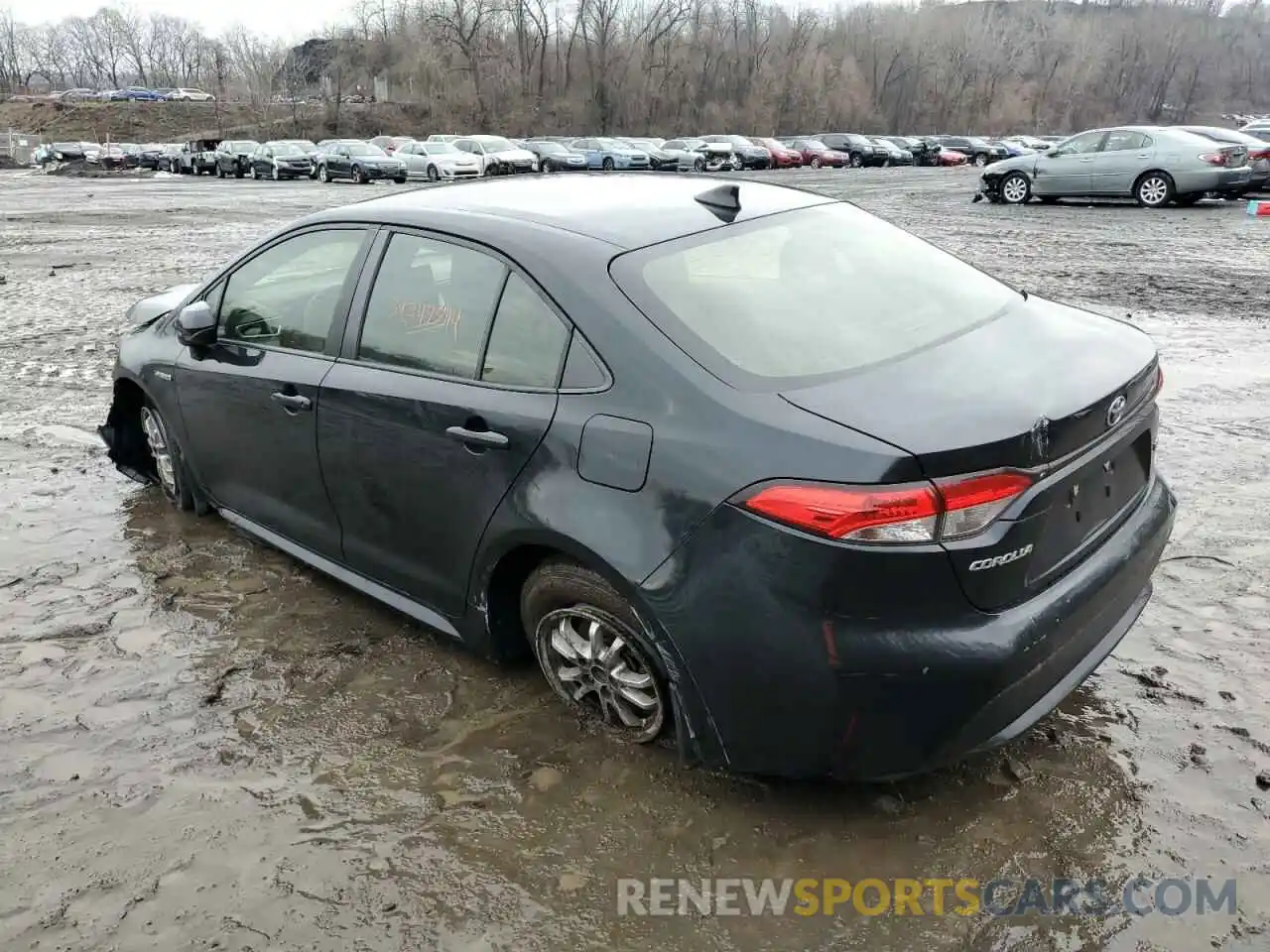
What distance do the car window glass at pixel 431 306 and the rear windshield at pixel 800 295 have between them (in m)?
0.54

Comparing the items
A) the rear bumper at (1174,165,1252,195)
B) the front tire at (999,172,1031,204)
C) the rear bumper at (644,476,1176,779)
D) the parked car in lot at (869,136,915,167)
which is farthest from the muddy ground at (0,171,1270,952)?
the parked car in lot at (869,136,915,167)

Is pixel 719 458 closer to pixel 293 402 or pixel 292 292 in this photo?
pixel 293 402

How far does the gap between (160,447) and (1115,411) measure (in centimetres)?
448

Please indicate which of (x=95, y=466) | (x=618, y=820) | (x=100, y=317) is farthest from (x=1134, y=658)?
(x=100, y=317)

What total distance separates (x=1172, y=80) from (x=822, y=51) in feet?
165

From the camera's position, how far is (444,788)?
9.57 ft

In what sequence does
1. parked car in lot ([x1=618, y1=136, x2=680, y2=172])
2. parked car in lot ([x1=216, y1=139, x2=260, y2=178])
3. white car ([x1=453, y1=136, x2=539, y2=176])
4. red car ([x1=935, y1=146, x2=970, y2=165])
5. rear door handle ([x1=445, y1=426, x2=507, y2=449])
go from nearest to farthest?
rear door handle ([x1=445, y1=426, x2=507, y2=449]), white car ([x1=453, y1=136, x2=539, y2=176]), parked car in lot ([x1=618, y1=136, x2=680, y2=172]), parked car in lot ([x1=216, y1=139, x2=260, y2=178]), red car ([x1=935, y1=146, x2=970, y2=165])

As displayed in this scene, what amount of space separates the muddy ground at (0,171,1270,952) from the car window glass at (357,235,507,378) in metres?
1.14

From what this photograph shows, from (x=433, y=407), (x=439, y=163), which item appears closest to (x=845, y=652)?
(x=433, y=407)

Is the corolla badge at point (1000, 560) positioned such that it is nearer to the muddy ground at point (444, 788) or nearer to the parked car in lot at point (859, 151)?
the muddy ground at point (444, 788)

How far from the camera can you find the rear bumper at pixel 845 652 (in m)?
2.30

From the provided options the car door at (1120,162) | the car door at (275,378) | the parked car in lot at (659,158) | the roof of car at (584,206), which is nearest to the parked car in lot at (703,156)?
the parked car in lot at (659,158)

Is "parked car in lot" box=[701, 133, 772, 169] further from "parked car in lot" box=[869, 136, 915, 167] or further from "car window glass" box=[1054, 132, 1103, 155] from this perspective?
"car window glass" box=[1054, 132, 1103, 155]

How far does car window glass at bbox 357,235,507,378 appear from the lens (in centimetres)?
314
